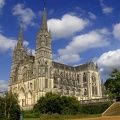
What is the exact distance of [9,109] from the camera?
29.0 meters

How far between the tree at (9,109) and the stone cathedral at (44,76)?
42070 millimetres

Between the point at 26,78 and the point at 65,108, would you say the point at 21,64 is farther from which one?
the point at 65,108

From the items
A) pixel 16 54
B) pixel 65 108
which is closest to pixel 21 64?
pixel 16 54

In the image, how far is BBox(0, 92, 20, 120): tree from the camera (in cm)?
2839

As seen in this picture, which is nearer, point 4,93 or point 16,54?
point 4,93

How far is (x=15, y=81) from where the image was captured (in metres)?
90.4

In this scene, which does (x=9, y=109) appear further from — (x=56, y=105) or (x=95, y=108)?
(x=95, y=108)

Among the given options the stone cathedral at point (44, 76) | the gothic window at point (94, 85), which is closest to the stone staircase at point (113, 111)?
the stone cathedral at point (44, 76)

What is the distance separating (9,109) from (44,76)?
4969cm

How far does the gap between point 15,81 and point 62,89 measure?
1936cm

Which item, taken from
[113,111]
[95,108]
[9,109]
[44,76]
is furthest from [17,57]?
[9,109]

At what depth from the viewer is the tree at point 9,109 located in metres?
28.4

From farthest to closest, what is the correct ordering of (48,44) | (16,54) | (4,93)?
(16,54) < (48,44) < (4,93)

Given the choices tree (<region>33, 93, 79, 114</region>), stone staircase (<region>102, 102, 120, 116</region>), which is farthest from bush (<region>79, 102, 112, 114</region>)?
stone staircase (<region>102, 102, 120, 116</region>)
